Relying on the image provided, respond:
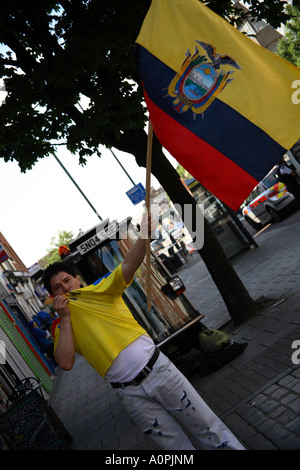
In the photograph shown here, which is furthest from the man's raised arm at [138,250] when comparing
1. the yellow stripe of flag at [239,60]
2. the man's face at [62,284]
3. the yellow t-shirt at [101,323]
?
the yellow stripe of flag at [239,60]

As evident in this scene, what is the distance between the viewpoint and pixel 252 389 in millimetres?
5020

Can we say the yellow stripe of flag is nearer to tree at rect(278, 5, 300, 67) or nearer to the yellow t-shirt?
the yellow t-shirt

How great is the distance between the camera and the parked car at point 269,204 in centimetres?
1599

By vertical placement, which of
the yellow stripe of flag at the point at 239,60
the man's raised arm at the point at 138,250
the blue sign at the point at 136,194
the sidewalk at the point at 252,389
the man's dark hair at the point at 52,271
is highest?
the blue sign at the point at 136,194

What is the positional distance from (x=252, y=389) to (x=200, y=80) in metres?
3.51

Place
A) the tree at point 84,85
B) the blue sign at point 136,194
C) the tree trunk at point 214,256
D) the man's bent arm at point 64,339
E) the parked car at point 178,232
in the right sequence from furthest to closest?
1. the parked car at point 178,232
2. the blue sign at point 136,194
3. the tree trunk at point 214,256
4. the tree at point 84,85
5. the man's bent arm at point 64,339

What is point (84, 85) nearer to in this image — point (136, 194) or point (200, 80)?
point (200, 80)

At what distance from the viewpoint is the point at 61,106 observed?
7.05 metres

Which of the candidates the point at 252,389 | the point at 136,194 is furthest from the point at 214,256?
the point at 136,194

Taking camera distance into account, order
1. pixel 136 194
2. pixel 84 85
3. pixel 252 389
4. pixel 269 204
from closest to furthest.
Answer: pixel 252 389, pixel 84 85, pixel 269 204, pixel 136 194

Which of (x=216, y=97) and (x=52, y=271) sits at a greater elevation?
(x=216, y=97)

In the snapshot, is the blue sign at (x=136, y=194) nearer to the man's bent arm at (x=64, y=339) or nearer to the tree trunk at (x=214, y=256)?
the tree trunk at (x=214, y=256)

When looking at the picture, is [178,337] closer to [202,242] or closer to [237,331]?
[237,331]

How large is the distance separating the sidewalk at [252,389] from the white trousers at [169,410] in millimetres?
934
